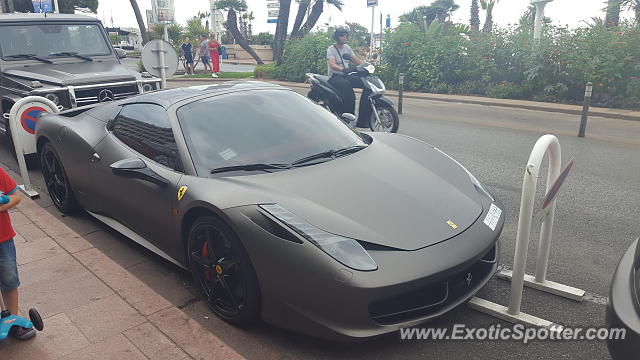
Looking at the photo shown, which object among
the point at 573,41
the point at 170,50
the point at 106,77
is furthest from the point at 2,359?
the point at 573,41

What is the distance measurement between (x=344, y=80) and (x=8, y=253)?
697cm

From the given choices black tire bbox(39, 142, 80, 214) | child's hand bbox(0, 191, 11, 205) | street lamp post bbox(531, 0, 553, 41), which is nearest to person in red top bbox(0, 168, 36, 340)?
child's hand bbox(0, 191, 11, 205)

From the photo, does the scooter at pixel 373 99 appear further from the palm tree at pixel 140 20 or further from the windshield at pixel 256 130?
the palm tree at pixel 140 20

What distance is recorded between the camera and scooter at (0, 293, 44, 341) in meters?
3.02

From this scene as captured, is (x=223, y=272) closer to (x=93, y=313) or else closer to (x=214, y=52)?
(x=93, y=313)

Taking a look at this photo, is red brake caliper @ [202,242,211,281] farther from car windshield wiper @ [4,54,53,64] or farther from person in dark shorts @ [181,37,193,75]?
person in dark shorts @ [181,37,193,75]

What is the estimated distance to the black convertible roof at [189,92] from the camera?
4.27 meters

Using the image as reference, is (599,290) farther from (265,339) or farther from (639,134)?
(639,134)

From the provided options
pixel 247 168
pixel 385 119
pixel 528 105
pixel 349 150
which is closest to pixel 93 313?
pixel 247 168

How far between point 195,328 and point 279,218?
905mm

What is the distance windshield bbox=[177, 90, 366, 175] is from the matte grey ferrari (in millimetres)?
13

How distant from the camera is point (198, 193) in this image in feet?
11.2

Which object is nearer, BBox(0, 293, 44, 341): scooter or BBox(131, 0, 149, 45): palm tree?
BBox(0, 293, 44, 341): scooter

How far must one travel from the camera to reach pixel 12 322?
306 centimetres
